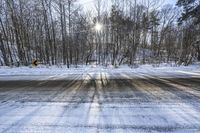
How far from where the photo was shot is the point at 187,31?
22.2m

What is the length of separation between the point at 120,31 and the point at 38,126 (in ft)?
65.9

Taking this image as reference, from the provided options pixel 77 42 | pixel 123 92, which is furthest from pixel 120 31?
pixel 123 92

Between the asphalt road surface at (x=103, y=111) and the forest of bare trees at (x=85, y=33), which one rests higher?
the forest of bare trees at (x=85, y=33)

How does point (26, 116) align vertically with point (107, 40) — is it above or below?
below

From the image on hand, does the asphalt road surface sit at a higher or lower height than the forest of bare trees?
lower

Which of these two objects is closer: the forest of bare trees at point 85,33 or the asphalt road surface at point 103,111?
the asphalt road surface at point 103,111

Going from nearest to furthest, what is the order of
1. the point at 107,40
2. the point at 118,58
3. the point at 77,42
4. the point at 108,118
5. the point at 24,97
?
the point at 108,118 < the point at 24,97 < the point at 118,58 < the point at 107,40 < the point at 77,42

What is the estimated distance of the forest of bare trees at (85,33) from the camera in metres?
19.6

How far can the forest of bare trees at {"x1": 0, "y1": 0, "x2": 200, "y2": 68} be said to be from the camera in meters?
19.6

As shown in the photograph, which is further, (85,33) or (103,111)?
(85,33)

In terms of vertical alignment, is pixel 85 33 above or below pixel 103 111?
above

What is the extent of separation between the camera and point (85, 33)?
25781 mm

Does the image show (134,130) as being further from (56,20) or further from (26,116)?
(56,20)

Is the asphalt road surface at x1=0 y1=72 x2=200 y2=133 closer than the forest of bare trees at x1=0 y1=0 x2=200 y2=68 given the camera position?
Yes
